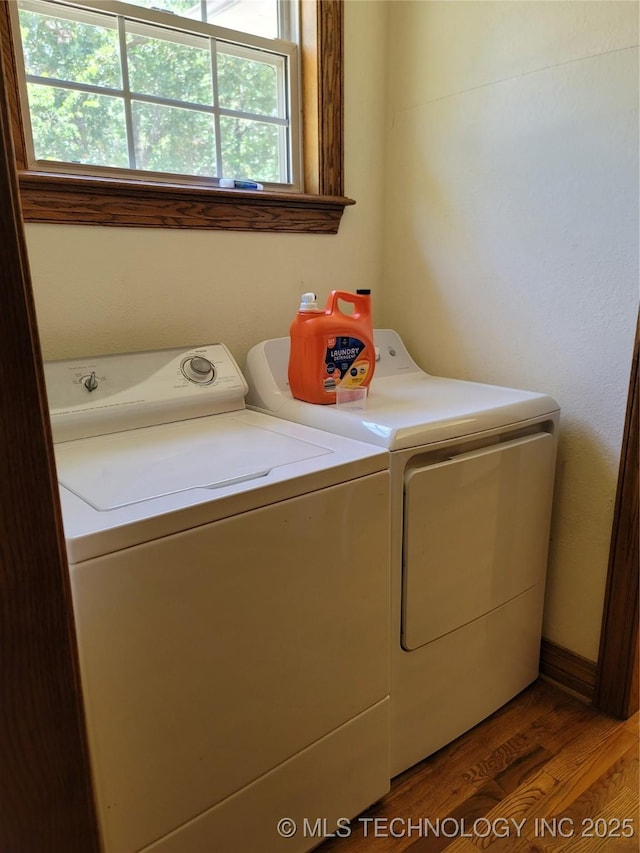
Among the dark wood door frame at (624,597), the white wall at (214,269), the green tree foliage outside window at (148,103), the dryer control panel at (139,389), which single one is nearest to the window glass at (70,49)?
Result: the green tree foliage outside window at (148,103)

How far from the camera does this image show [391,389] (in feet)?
5.59

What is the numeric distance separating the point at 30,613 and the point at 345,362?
1.00 metres

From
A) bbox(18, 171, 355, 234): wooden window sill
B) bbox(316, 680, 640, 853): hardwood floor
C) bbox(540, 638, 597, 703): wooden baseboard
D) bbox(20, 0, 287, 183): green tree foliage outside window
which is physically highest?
bbox(20, 0, 287, 183): green tree foliage outside window

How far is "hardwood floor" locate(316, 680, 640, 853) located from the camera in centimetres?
131

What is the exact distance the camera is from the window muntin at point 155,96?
145 cm

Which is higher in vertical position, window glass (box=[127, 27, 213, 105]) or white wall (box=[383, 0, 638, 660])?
window glass (box=[127, 27, 213, 105])

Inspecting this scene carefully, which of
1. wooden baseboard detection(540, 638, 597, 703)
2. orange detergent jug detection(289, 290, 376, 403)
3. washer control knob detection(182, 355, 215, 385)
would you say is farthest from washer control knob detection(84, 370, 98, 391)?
wooden baseboard detection(540, 638, 597, 703)

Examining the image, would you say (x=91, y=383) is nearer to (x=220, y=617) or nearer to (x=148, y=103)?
(x=220, y=617)

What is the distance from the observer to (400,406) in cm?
148

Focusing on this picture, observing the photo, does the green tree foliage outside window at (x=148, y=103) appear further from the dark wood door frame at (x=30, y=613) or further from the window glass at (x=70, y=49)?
the dark wood door frame at (x=30, y=613)

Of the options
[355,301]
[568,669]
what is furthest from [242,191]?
[568,669]

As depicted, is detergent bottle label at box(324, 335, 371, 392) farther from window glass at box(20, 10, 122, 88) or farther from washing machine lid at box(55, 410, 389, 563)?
window glass at box(20, 10, 122, 88)

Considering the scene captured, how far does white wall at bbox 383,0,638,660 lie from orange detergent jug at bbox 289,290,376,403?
45 cm

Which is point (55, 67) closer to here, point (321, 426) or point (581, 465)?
point (321, 426)
